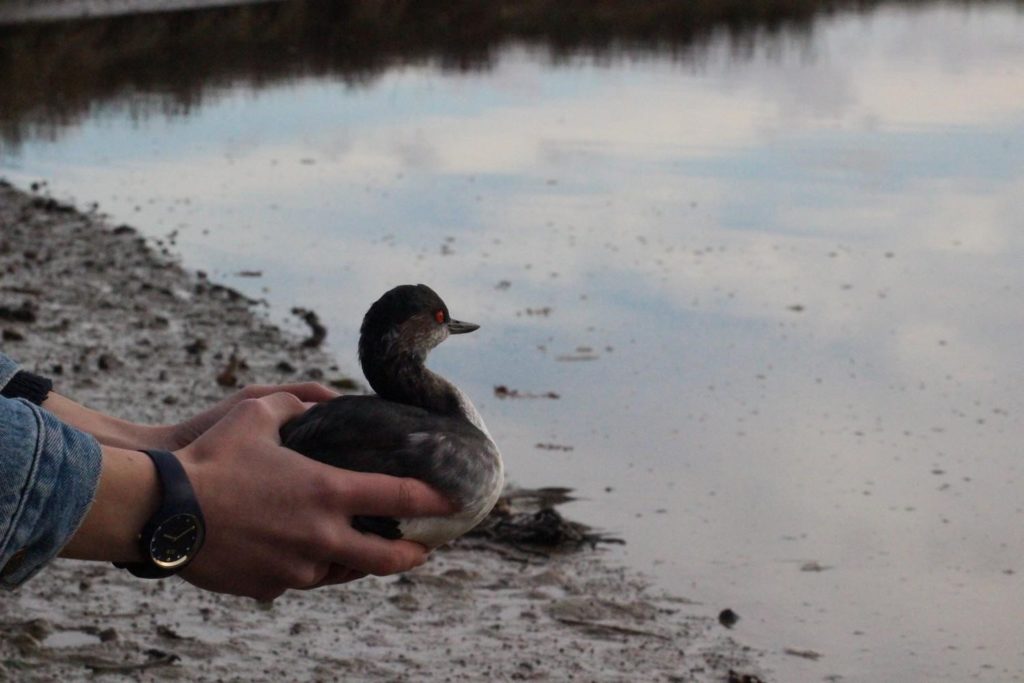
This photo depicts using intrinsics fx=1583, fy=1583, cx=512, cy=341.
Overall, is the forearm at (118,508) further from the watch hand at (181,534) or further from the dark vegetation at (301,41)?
the dark vegetation at (301,41)

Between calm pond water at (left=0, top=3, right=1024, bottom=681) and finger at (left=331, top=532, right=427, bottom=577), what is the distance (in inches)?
130

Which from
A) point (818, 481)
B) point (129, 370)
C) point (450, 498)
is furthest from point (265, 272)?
point (450, 498)

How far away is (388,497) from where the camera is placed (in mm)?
2887

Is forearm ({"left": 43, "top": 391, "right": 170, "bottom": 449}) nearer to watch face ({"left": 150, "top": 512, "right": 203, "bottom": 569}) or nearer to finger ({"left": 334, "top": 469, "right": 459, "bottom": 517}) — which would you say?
finger ({"left": 334, "top": 469, "right": 459, "bottom": 517})

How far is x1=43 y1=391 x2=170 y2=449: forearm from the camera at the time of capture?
11.1ft

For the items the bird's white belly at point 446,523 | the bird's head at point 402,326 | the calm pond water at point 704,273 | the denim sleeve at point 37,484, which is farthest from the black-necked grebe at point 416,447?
the calm pond water at point 704,273

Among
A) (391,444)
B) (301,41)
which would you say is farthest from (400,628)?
(301,41)

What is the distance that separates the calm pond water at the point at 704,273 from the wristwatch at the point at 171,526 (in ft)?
12.7

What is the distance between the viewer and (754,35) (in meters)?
26.5

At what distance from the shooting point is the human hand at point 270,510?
8.66 ft

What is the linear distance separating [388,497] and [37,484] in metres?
0.84

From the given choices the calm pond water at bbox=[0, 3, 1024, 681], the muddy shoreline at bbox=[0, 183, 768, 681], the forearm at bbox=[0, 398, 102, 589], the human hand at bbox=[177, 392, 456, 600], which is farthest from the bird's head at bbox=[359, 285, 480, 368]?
the calm pond water at bbox=[0, 3, 1024, 681]

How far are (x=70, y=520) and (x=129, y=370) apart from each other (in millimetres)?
6950

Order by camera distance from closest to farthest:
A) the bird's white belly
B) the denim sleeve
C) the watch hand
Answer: the denim sleeve, the watch hand, the bird's white belly
